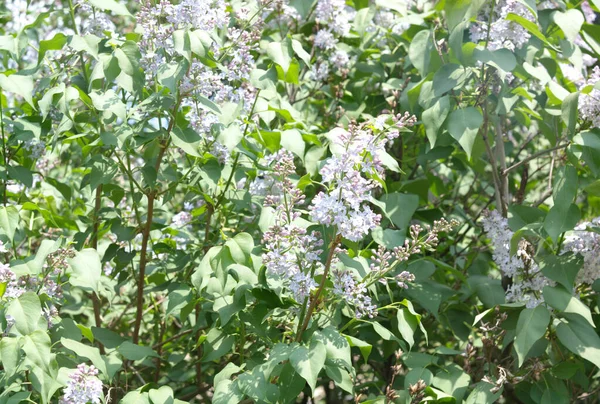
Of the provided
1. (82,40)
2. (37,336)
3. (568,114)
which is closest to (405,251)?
(568,114)

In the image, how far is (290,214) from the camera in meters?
2.14

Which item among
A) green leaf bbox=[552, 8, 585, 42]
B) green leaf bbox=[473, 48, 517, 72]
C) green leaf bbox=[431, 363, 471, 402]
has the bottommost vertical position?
green leaf bbox=[431, 363, 471, 402]

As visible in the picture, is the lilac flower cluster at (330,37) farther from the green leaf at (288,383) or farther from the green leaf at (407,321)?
the green leaf at (288,383)

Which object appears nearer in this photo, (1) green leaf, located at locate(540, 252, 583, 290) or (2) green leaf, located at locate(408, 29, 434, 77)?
(1) green leaf, located at locate(540, 252, 583, 290)

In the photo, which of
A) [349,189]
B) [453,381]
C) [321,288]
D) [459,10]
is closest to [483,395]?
[453,381]

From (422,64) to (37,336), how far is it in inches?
55.9

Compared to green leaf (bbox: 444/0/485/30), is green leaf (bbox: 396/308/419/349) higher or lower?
lower

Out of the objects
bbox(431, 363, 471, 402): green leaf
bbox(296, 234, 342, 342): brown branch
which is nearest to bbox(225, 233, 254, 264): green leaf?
bbox(296, 234, 342, 342): brown branch

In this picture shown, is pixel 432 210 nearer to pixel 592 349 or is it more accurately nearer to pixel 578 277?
pixel 578 277

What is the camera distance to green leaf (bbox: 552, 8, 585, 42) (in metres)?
2.45

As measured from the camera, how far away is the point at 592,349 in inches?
91.1

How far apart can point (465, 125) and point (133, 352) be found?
1.19 m

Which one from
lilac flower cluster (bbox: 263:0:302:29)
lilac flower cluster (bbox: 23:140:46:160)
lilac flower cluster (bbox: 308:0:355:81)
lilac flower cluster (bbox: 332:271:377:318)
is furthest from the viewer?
lilac flower cluster (bbox: 263:0:302:29)

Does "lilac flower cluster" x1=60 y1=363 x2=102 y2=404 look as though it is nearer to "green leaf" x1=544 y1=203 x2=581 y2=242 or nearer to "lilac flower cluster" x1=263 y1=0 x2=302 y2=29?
"green leaf" x1=544 y1=203 x2=581 y2=242
